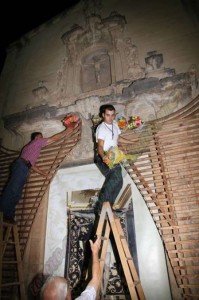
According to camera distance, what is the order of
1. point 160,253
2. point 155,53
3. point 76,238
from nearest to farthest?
point 160,253 < point 76,238 < point 155,53

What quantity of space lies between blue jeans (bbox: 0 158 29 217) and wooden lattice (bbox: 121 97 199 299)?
169 cm

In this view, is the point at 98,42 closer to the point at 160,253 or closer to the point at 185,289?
the point at 160,253

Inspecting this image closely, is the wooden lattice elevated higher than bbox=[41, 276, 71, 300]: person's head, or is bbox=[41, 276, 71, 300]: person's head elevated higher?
the wooden lattice

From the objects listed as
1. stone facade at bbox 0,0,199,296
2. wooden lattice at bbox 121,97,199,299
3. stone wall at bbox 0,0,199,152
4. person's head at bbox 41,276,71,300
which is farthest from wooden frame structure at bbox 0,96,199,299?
person's head at bbox 41,276,71,300

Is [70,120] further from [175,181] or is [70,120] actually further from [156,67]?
[175,181]

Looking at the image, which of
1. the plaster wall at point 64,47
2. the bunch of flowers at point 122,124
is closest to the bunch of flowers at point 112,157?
the bunch of flowers at point 122,124

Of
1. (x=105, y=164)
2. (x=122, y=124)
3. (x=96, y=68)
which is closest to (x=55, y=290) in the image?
(x=105, y=164)

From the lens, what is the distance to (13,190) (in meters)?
3.74

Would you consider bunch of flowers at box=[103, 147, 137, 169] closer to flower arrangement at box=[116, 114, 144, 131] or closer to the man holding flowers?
the man holding flowers

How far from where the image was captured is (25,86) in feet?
18.1

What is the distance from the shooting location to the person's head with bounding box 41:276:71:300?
1.80 m

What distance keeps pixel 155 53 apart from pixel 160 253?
11.6 ft

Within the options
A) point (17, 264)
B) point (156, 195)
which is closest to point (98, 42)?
point (156, 195)

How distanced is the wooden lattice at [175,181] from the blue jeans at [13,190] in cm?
169
